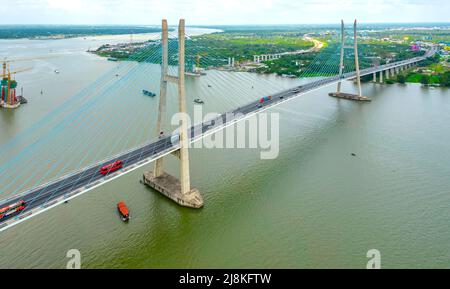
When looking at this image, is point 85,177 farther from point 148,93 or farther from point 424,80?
point 424,80

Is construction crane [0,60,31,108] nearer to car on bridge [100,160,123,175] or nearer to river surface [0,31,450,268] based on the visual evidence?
river surface [0,31,450,268]

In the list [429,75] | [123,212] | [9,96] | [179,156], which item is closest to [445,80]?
[429,75]

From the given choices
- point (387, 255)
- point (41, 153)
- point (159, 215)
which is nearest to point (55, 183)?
point (159, 215)

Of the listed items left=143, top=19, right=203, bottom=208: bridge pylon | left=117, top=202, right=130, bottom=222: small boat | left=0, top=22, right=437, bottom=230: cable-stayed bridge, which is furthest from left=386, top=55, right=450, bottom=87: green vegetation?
left=117, top=202, right=130, bottom=222: small boat

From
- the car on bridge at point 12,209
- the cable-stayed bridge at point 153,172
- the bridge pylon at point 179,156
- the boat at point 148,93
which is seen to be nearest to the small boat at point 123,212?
the cable-stayed bridge at point 153,172

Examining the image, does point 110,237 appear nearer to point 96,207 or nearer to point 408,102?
point 96,207

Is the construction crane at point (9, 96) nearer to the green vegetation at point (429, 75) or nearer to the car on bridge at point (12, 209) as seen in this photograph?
the car on bridge at point (12, 209)

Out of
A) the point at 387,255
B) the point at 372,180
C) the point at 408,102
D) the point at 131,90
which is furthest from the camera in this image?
the point at 131,90
